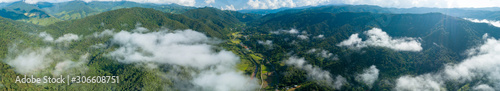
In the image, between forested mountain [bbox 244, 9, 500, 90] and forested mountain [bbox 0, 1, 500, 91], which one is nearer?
forested mountain [bbox 0, 1, 500, 91]

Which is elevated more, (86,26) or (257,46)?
(86,26)

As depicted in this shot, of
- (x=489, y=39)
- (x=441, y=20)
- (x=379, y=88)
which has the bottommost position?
(x=379, y=88)

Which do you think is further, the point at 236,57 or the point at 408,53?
the point at 236,57

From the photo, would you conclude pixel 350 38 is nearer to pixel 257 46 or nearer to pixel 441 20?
pixel 441 20

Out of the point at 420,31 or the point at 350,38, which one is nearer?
the point at 420,31

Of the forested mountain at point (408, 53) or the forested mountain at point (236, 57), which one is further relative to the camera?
the forested mountain at point (408, 53)

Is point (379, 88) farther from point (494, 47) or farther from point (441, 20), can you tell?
point (441, 20)

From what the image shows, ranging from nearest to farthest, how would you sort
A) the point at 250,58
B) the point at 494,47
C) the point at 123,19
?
the point at 494,47 → the point at 250,58 → the point at 123,19

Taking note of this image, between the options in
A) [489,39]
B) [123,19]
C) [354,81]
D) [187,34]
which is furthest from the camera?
[187,34]

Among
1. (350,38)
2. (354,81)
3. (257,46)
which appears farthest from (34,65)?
(350,38)

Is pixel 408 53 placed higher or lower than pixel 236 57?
higher
